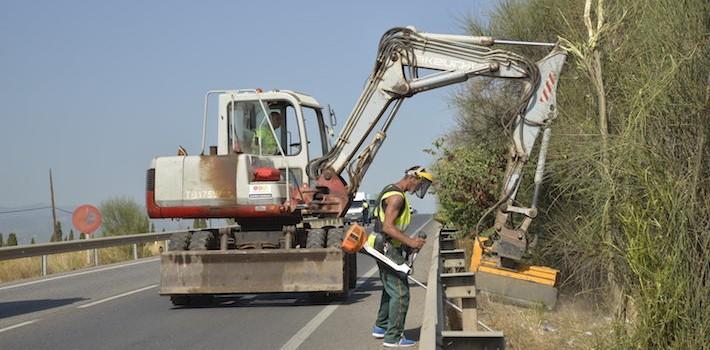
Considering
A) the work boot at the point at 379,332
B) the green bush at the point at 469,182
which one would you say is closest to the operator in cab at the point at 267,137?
the work boot at the point at 379,332

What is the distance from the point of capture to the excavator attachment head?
498 inches

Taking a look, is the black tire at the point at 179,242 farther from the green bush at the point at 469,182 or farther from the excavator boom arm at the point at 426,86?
the green bush at the point at 469,182

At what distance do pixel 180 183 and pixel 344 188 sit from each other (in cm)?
240

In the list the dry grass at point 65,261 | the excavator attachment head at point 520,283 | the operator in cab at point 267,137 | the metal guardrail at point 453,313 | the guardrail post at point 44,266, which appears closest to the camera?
the metal guardrail at point 453,313

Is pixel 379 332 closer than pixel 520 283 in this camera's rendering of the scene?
Yes

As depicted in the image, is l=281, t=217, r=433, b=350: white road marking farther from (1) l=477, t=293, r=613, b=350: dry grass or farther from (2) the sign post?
(2) the sign post


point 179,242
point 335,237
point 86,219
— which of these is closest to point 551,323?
point 335,237

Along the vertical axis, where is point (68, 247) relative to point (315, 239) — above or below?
below

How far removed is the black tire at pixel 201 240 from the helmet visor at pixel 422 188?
4.86 metres

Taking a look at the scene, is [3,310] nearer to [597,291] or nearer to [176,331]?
[176,331]

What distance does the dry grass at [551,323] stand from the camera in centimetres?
962

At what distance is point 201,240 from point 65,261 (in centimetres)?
1247

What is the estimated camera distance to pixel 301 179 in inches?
562

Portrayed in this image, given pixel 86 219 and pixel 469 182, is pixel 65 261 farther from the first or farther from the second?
pixel 469 182
